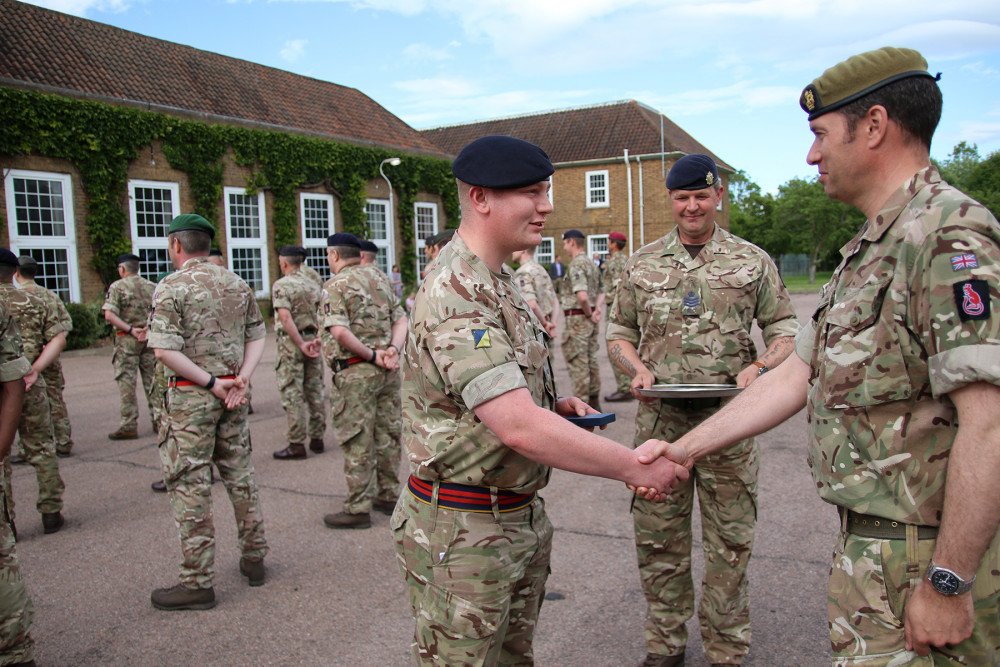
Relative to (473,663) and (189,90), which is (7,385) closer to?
(473,663)

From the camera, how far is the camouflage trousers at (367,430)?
589 cm

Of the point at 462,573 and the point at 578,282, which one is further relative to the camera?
the point at 578,282

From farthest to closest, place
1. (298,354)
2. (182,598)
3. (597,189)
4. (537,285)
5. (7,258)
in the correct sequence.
A: (597,189)
(537,285)
(298,354)
(7,258)
(182,598)

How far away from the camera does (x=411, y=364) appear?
95.1 inches

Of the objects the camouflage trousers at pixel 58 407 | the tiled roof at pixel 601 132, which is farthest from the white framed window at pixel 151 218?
the tiled roof at pixel 601 132

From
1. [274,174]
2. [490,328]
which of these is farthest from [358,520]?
[274,174]

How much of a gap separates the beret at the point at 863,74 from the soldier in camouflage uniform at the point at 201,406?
390cm

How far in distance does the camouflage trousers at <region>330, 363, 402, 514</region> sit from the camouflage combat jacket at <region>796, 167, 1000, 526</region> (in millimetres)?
4363

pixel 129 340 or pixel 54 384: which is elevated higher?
pixel 129 340

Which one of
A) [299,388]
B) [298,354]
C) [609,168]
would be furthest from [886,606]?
[609,168]

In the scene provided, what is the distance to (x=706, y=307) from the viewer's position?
373cm

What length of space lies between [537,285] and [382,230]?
19.8m

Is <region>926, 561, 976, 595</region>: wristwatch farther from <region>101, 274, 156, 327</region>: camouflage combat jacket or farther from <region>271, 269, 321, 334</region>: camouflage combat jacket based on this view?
<region>101, 274, 156, 327</region>: camouflage combat jacket

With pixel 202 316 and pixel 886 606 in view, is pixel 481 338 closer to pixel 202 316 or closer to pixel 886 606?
pixel 886 606
